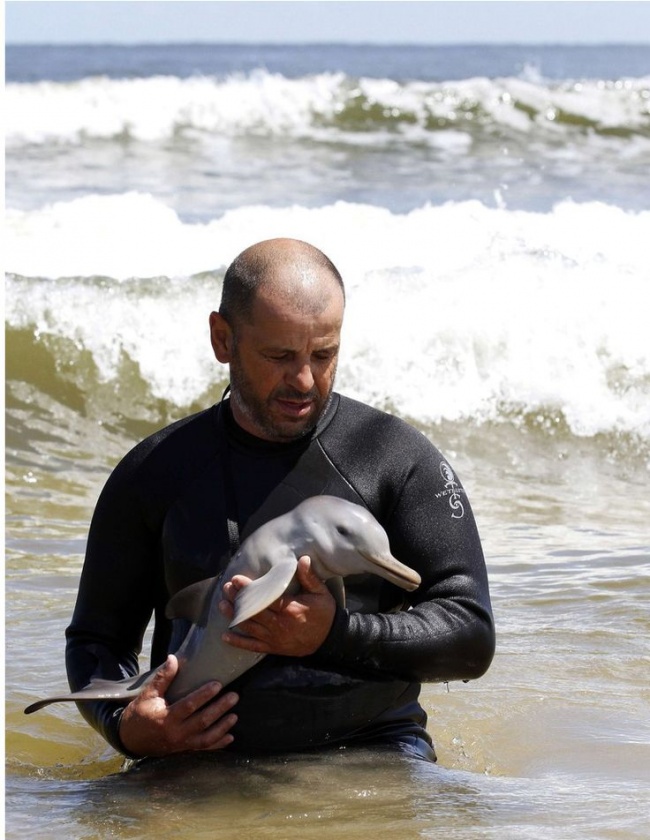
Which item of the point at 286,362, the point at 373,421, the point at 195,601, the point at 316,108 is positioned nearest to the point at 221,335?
the point at 286,362

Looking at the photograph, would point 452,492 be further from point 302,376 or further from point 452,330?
point 452,330

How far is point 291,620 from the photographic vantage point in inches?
122

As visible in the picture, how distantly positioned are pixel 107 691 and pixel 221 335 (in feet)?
2.99

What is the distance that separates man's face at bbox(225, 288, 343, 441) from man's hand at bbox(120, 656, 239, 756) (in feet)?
2.11

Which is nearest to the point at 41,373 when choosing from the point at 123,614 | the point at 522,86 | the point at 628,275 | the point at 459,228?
the point at 628,275

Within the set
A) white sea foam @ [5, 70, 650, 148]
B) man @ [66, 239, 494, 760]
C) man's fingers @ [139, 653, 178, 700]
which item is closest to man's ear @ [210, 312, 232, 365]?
man @ [66, 239, 494, 760]

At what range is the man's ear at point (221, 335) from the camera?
348cm

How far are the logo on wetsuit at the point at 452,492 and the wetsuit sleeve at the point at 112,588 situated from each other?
29.2 inches

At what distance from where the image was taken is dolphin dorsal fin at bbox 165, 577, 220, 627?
334 cm

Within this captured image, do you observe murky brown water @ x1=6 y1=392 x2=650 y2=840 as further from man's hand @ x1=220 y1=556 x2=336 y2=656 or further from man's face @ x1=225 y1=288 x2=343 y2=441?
man's face @ x1=225 y1=288 x2=343 y2=441

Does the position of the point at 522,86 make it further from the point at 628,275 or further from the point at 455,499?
the point at 455,499

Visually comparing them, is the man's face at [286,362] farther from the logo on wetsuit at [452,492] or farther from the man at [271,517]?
the logo on wetsuit at [452,492]

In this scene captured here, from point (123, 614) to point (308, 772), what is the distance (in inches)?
24.5

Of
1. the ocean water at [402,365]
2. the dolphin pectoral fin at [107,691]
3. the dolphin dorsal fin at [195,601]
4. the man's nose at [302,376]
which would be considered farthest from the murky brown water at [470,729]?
the man's nose at [302,376]
